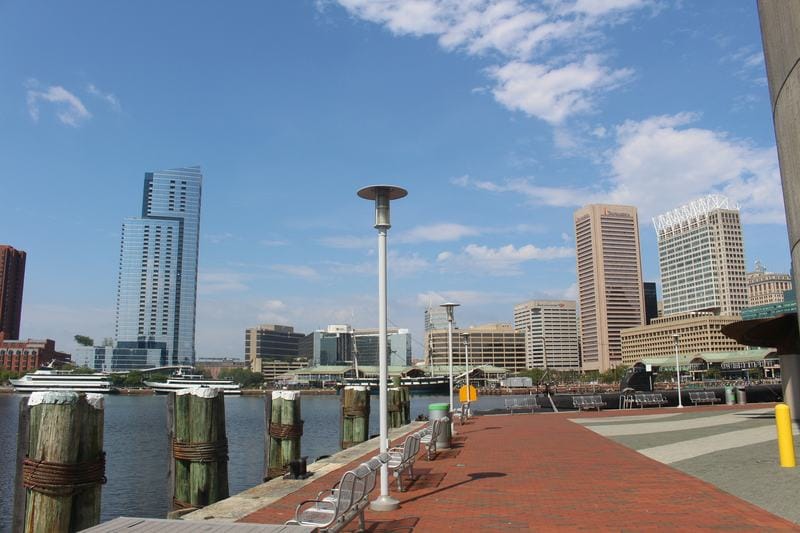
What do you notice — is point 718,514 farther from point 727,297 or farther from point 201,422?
point 727,297

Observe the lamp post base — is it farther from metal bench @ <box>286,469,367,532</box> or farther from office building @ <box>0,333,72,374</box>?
office building @ <box>0,333,72,374</box>

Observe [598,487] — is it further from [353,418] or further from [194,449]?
[353,418]

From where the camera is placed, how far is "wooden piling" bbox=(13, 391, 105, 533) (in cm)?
686

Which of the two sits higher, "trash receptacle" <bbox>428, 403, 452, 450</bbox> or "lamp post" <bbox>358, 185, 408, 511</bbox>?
"lamp post" <bbox>358, 185, 408, 511</bbox>

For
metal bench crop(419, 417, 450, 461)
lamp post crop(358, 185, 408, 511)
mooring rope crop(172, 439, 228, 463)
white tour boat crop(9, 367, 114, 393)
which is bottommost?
white tour boat crop(9, 367, 114, 393)

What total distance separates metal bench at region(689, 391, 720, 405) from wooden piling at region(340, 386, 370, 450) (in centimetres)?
2139

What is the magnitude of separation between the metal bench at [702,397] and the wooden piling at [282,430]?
27.3m

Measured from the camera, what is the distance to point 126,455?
28.8m

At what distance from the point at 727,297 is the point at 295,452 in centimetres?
21439

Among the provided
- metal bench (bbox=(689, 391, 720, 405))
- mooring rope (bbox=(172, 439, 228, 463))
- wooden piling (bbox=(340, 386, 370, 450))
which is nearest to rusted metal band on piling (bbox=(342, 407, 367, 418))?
wooden piling (bbox=(340, 386, 370, 450))

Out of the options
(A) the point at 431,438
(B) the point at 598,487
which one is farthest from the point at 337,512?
(A) the point at 431,438

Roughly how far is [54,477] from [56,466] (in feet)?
0.40

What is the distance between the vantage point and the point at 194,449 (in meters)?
10.2

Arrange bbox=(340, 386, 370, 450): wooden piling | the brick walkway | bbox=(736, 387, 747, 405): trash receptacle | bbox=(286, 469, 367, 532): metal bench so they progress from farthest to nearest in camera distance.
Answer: bbox=(736, 387, 747, 405): trash receptacle → bbox=(340, 386, 370, 450): wooden piling → the brick walkway → bbox=(286, 469, 367, 532): metal bench
